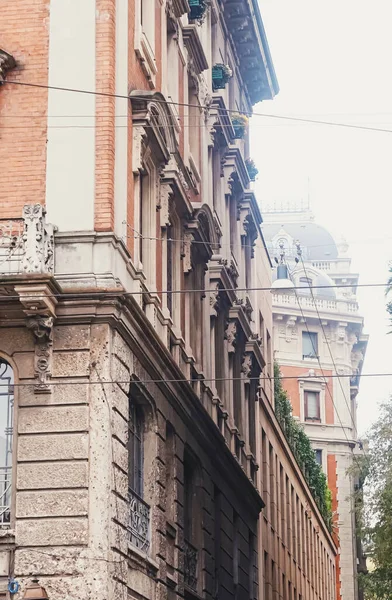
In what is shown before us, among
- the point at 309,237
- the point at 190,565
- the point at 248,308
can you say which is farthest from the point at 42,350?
the point at 309,237

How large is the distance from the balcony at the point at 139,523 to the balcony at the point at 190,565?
373 centimetres

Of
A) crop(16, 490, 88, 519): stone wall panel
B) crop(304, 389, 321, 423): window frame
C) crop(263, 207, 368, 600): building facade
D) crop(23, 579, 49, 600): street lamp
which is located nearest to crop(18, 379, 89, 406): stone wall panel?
crop(16, 490, 88, 519): stone wall panel

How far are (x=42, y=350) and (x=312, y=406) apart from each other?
6276cm

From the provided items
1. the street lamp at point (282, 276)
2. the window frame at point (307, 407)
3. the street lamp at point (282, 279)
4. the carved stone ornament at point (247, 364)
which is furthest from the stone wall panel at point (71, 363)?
the window frame at point (307, 407)

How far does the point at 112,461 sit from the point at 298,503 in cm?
3688

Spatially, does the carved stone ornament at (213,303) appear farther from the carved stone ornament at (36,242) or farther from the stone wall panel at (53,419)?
the stone wall panel at (53,419)

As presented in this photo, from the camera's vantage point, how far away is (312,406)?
8344cm

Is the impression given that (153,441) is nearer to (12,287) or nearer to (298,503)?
(12,287)

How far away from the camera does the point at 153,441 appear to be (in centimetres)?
2486

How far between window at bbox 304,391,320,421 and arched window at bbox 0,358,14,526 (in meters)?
62.2

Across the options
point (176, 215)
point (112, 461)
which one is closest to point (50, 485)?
point (112, 461)

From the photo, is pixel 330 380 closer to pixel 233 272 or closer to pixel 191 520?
pixel 233 272

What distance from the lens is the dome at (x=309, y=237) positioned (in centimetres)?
10288

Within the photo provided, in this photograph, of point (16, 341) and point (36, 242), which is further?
point (16, 341)
